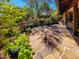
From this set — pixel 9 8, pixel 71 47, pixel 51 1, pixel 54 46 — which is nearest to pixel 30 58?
pixel 54 46

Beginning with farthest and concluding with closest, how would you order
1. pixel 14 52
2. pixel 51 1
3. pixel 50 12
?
pixel 50 12 < pixel 51 1 < pixel 14 52

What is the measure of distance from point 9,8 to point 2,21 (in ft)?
2.71

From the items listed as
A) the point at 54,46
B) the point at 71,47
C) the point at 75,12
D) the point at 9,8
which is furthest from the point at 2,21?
the point at 75,12

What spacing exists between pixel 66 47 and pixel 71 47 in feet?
0.92

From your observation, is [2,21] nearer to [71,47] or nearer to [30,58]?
[30,58]

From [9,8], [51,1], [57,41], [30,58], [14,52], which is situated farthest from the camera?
[51,1]

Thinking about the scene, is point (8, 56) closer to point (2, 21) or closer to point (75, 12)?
point (2, 21)

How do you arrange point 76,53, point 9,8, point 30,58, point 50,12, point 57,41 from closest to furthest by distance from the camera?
point 76,53
point 30,58
point 9,8
point 57,41
point 50,12

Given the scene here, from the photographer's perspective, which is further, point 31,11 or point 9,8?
point 31,11

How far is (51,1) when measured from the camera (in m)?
24.5

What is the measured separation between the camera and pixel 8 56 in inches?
440

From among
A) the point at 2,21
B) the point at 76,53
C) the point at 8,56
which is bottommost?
the point at 8,56

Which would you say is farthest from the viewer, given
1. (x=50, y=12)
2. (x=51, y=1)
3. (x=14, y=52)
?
(x=50, y=12)

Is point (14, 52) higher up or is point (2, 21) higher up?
point (2, 21)
